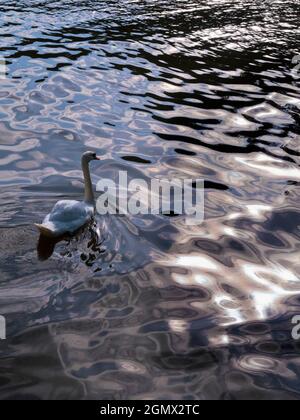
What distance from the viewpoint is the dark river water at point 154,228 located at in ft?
25.1

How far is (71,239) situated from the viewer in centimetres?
1059

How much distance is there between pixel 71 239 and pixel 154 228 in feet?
5.77

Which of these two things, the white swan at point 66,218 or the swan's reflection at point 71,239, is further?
the white swan at point 66,218

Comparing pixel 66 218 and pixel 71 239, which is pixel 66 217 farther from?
pixel 71 239

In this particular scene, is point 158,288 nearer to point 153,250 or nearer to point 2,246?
point 153,250

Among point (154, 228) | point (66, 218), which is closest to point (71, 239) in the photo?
point (66, 218)

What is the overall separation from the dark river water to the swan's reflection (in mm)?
110

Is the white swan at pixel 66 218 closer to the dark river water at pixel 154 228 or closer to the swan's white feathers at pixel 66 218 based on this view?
the swan's white feathers at pixel 66 218

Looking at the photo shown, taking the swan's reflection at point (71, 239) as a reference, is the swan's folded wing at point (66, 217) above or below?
above

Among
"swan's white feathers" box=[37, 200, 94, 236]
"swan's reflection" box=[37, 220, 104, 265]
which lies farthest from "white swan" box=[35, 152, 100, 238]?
"swan's reflection" box=[37, 220, 104, 265]

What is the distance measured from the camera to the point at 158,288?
935 cm

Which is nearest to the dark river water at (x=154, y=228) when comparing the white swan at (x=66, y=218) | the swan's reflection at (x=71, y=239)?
the swan's reflection at (x=71, y=239)

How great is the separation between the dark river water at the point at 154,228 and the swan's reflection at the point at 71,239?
0.36 ft
